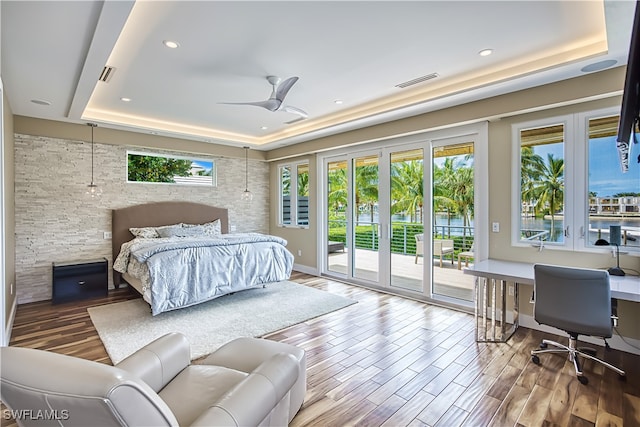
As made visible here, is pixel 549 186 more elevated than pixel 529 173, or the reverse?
pixel 529 173

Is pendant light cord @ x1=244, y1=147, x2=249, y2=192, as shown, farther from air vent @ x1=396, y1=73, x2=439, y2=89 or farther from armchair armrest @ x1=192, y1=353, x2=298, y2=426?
armchair armrest @ x1=192, y1=353, x2=298, y2=426

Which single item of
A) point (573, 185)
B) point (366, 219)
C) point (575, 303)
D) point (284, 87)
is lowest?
point (575, 303)

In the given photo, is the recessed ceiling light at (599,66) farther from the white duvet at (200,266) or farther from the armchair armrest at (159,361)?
the white duvet at (200,266)

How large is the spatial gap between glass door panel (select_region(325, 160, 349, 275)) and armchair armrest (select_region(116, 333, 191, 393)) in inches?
163

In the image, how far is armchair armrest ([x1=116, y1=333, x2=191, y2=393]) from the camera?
157cm

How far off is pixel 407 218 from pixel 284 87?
2.74 meters

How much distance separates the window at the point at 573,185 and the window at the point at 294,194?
153 inches

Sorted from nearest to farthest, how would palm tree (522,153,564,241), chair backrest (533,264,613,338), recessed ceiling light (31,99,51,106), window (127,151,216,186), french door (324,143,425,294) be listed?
1. chair backrest (533,264,613,338)
2. palm tree (522,153,564,241)
3. recessed ceiling light (31,99,51,106)
4. french door (324,143,425,294)
5. window (127,151,216,186)

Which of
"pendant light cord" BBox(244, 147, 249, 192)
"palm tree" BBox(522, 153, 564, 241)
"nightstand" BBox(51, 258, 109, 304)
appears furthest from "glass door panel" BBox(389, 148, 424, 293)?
"nightstand" BBox(51, 258, 109, 304)

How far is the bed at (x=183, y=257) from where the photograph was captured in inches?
152

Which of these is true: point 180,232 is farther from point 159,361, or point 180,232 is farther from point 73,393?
point 73,393

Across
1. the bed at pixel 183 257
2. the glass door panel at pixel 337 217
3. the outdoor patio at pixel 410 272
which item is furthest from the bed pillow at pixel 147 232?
the outdoor patio at pixel 410 272

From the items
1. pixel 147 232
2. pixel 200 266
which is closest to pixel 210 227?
pixel 147 232

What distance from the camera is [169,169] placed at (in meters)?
5.99
